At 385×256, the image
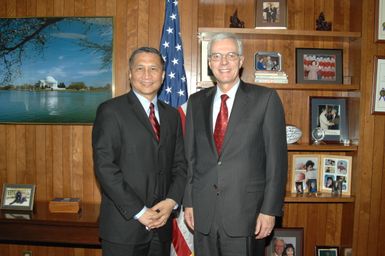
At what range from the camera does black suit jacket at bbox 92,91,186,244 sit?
5.59 ft

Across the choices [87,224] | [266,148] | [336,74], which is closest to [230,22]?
[336,74]

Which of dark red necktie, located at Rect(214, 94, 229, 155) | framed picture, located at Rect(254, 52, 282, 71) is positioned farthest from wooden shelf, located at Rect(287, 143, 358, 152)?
dark red necktie, located at Rect(214, 94, 229, 155)

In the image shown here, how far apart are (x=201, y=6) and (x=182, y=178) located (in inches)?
63.3

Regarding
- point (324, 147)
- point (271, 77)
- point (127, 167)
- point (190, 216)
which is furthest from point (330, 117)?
point (127, 167)

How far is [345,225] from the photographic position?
9.15 ft

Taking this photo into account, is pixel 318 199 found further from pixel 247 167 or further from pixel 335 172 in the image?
pixel 247 167

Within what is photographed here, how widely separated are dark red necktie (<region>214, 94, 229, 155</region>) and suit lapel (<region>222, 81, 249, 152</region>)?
34mm

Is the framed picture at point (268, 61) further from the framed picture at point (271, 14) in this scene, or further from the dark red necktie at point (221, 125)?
the dark red necktie at point (221, 125)

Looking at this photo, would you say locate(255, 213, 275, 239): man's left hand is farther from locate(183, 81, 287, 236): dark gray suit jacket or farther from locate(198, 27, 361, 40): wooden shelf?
locate(198, 27, 361, 40): wooden shelf

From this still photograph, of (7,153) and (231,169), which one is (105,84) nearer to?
(7,153)

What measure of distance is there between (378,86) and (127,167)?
1.96 metres

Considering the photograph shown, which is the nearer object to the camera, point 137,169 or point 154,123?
point 137,169

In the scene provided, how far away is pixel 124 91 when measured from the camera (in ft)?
9.11

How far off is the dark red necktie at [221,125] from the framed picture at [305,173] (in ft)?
4.35
